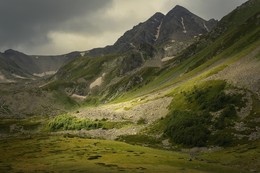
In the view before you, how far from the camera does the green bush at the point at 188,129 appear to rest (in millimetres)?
124125

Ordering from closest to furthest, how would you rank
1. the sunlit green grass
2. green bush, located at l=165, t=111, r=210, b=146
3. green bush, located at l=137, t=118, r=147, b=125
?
1. the sunlit green grass
2. green bush, located at l=165, t=111, r=210, b=146
3. green bush, located at l=137, t=118, r=147, b=125

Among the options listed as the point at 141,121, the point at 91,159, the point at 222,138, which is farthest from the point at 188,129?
the point at 91,159

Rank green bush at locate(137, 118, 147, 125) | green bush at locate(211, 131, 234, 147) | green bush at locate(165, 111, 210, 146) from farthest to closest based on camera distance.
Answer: green bush at locate(137, 118, 147, 125), green bush at locate(165, 111, 210, 146), green bush at locate(211, 131, 234, 147)

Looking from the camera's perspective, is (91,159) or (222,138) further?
(222,138)

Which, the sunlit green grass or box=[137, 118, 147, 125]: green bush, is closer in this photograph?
the sunlit green grass

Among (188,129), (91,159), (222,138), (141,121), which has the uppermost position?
(141,121)

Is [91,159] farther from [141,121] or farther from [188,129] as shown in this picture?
[141,121]

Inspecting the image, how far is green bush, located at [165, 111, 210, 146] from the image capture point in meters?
124

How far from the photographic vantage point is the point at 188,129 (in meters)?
132

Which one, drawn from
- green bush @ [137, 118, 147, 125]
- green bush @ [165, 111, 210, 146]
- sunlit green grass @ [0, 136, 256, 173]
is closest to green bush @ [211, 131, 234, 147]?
green bush @ [165, 111, 210, 146]

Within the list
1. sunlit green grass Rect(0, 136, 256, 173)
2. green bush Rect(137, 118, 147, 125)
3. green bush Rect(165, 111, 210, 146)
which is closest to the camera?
sunlit green grass Rect(0, 136, 256, 173)

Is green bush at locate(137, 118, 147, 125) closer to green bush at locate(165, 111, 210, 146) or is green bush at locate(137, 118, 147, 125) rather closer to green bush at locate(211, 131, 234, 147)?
green bush at locate(165, 111, 210, 146)

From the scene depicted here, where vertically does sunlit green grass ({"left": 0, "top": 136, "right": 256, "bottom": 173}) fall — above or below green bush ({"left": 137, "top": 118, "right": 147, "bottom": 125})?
below

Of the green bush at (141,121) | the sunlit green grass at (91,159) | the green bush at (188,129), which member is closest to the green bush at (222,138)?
the green bush at (188,129)
